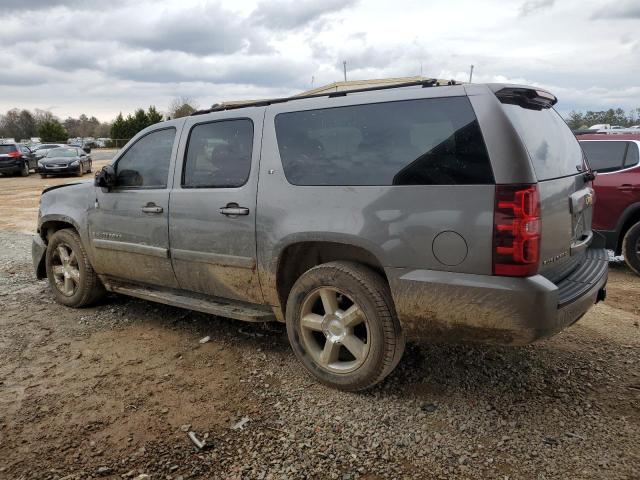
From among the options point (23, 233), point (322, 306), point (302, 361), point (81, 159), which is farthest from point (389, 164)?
point (81, 159)

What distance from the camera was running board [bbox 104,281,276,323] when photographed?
3.74 m

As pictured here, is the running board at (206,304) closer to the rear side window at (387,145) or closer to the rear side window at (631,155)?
the rear side window at (387,145)

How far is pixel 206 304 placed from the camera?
404cm

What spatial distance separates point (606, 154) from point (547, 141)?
14.1 feet

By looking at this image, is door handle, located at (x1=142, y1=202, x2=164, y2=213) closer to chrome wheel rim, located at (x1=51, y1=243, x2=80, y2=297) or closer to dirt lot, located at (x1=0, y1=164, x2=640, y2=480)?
dirt lot, located at (x1=0, y1=164, x2=640, y2=480)

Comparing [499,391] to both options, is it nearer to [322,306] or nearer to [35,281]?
[322,306]

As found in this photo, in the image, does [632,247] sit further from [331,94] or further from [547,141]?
[331,94]

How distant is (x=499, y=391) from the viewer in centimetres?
334

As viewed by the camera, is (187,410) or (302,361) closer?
(187,410)

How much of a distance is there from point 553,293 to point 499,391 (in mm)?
938

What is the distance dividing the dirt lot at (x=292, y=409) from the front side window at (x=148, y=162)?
1.31 metres

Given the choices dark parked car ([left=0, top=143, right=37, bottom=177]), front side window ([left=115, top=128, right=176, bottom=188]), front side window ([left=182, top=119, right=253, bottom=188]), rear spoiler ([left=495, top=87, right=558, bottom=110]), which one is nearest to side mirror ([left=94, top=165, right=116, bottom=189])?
front side window ([left=115, top=128, right=176, bottom=188])

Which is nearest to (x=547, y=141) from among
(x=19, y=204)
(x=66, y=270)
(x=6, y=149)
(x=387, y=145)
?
(x=387, y=145)

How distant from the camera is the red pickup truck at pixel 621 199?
6.34 metres
